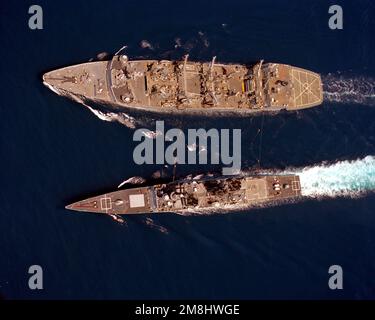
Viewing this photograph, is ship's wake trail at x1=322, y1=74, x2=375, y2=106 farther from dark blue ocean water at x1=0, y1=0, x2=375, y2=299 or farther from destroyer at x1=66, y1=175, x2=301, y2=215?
destroyer at x1=66, y1=175, x2=301, y2=215

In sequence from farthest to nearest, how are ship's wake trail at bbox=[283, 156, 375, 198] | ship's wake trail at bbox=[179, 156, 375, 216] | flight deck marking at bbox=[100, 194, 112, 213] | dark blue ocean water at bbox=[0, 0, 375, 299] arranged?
ship's wake trail at bbox=[283, 156, 375, 198], ship's wake trail at bbox=[179, 156, 375, 216], flight deck marking at bbox=[100, 194, 112, 213], dark blue ocean water at bbox=[0, 0, 375, 299]

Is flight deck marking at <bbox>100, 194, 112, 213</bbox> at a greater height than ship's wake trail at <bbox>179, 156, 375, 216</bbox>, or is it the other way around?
ship's wake trail at <bbox>179, 156, 375, 216</bbox>

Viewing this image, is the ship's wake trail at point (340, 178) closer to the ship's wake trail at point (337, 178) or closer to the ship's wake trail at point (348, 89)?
the ship's wake trail at point (337, 178)

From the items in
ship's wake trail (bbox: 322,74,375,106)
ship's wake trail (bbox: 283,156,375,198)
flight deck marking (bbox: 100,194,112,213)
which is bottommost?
flight deck marking (bbox: 100,194,112,213)

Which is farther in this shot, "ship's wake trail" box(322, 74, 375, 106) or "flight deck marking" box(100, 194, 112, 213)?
"ship's wake trail" box(322, 74, 375, 106)

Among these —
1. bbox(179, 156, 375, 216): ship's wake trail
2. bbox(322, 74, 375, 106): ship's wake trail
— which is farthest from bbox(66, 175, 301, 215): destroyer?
bbox(322, 74, 375, 106): ship's wake trail

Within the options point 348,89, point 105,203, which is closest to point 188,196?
point 105,203

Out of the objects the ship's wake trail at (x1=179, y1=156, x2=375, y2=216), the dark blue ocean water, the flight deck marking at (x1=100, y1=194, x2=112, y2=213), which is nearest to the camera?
the dark blue ocean water
